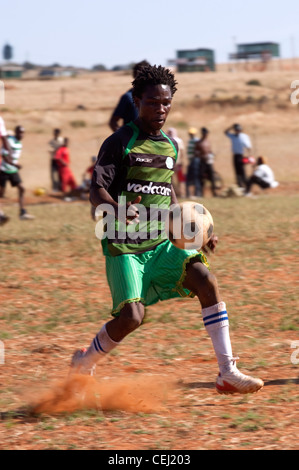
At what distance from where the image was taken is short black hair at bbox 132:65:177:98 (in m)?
5.37

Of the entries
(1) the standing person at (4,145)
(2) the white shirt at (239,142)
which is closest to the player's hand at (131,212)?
(1) the standing person at (4,145)

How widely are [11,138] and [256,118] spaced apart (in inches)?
1503

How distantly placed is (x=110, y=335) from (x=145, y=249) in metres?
0.61

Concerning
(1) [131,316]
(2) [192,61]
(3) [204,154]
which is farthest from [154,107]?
(2) [192,61]

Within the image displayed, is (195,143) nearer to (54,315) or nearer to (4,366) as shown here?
(54,315)

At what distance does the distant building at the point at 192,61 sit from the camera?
3701 inches

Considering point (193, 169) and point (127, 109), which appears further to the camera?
point (193, 169)

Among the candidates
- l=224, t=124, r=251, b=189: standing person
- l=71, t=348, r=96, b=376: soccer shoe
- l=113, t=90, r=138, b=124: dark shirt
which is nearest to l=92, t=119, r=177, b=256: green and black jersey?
l=71, t=348, r=96, b=376: soccer shoe

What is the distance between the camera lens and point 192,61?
95688 mm

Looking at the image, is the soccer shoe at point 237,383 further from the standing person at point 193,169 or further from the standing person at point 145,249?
the standing person at point 193,169

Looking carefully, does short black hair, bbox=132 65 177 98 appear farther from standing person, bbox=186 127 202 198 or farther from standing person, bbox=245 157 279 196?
standing person, bbox=245 157 279 196

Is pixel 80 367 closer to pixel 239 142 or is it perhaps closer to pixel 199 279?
pixel 199 279
